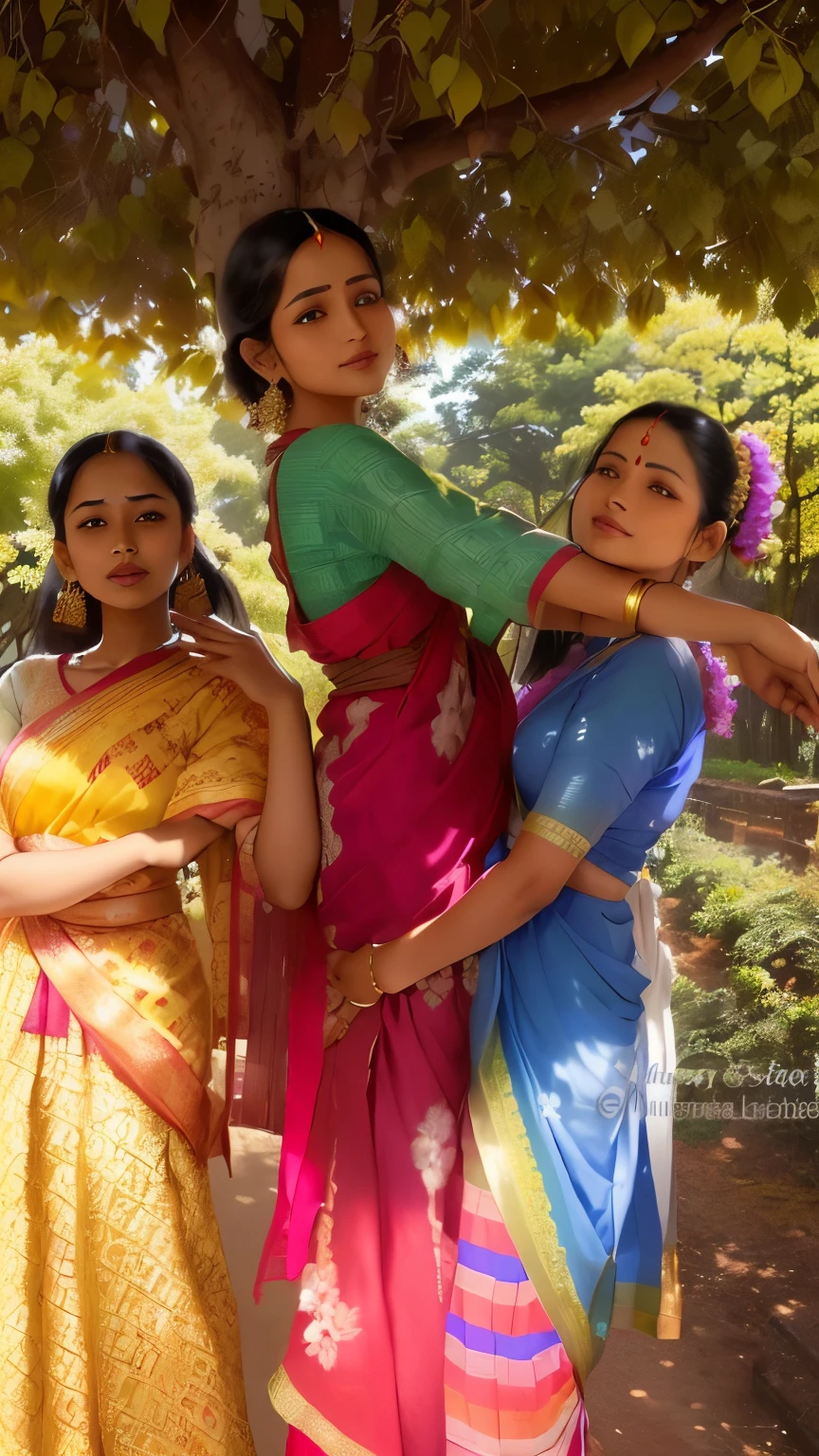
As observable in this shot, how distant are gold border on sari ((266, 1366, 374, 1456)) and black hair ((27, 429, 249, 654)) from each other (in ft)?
3.82

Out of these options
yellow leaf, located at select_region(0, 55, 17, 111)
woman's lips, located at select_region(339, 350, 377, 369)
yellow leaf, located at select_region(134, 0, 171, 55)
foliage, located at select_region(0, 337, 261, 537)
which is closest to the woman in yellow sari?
woman's lips, located at select_region(339, 350, 377, 369)

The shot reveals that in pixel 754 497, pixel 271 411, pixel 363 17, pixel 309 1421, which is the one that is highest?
pixel 363 17

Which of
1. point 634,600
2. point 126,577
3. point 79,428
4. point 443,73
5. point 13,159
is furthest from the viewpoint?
point 79,428

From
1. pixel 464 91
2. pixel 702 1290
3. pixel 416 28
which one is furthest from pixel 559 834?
pixel 702 1290

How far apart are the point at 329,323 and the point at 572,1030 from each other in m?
1.07

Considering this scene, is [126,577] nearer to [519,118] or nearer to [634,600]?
[634,600]

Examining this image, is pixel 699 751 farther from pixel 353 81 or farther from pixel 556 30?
pixel 556 30

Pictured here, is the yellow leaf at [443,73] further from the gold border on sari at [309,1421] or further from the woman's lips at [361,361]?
the gold border on sari at [309,1421]

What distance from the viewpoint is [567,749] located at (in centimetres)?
149

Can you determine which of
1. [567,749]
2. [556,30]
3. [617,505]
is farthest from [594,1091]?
[556,30]

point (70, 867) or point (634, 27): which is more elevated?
point (634, 27)

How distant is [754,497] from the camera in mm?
1618

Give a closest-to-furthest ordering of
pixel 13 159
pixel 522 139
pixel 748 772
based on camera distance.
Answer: pixel 522 139
pixel 13 159
pixel 748 772

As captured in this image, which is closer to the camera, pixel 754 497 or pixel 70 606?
pixel 754 497
